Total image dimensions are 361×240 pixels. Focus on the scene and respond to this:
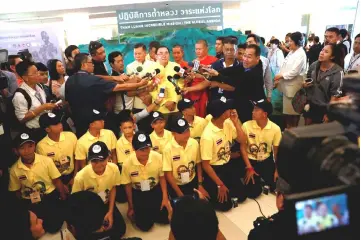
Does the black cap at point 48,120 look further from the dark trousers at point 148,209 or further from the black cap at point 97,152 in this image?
the dark trousers at point 148,209

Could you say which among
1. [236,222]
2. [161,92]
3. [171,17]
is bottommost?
[236,222]

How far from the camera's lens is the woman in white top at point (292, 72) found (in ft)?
12.2

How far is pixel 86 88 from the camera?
269 cm

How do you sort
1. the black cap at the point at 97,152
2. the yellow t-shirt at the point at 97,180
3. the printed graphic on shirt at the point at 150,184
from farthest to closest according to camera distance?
the printed graphic on shirt at the point at 150,184 < the yellow t-shirt at the point at 97,180 < the black cap at the point at 97,152

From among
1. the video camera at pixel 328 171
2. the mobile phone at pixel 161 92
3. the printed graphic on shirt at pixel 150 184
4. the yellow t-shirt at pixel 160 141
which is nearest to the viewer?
the video camera at pixel 328 171

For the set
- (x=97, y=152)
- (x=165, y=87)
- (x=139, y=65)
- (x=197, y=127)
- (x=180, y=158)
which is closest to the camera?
(x=97, y=152)

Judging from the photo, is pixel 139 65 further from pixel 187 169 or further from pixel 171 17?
pixel 171 17

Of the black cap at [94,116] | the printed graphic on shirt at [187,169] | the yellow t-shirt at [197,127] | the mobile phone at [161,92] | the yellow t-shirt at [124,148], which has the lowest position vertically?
the printed graphic on shirt at [187,169]

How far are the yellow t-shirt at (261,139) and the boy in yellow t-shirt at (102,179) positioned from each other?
4.26 feet

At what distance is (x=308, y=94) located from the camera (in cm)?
344

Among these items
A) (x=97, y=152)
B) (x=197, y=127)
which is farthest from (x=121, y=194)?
(x=197, y=127)

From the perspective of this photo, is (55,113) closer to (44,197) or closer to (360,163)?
(44,197)

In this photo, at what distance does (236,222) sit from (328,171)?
181 centimetres

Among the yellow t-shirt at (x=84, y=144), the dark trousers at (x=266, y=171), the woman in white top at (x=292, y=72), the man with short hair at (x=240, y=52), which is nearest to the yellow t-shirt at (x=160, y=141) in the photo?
the yellow t-shirt at (x=84, y=144)
